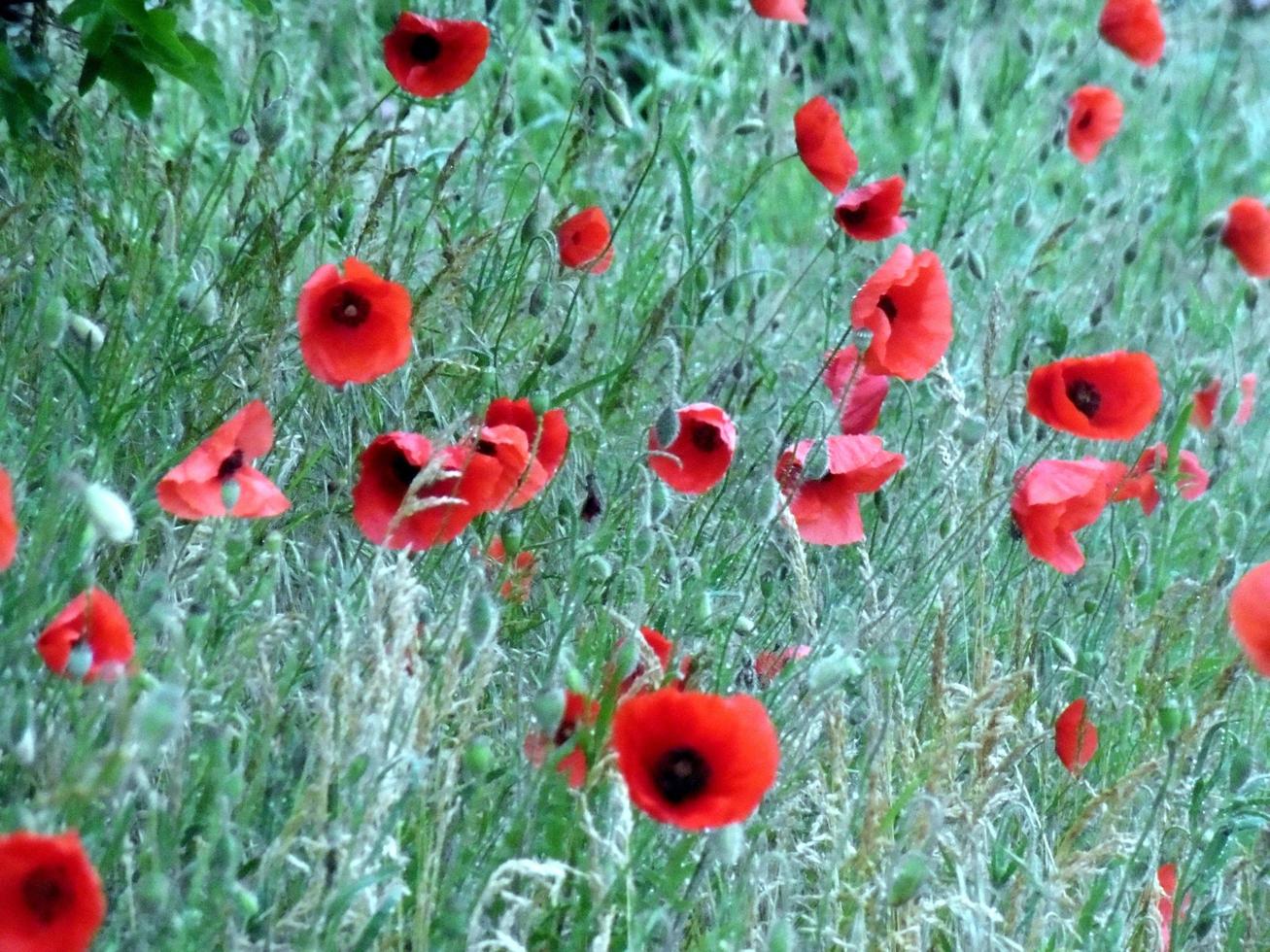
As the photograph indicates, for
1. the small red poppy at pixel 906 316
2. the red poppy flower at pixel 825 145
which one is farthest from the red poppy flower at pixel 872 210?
the small red poppy at pixel 906 316

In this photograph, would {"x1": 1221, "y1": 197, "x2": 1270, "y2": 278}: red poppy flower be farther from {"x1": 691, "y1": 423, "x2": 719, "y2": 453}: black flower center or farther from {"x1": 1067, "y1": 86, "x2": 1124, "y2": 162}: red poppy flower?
→ {"x1": 691, "y1": 423, "x2": 719, "y2": 453}: black flower center

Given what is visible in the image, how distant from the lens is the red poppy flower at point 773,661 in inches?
71.9

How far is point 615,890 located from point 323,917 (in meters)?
0.27

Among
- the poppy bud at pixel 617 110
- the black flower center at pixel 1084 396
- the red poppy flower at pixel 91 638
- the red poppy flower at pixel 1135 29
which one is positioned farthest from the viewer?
the red poppy flower at pixel 1135 29

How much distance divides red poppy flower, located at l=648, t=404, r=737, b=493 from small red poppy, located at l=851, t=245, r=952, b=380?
21 centimetres

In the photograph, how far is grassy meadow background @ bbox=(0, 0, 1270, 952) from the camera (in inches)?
52.8

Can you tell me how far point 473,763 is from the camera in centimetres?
134

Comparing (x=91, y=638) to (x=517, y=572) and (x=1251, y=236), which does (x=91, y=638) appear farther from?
(x=1251, y=236)

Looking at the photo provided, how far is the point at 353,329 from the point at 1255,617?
0.97m

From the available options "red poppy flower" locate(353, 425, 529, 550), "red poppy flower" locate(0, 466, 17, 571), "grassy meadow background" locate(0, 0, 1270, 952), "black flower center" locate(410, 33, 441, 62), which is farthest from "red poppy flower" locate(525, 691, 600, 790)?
"black flower center" locate(410, 33, 441, 62)

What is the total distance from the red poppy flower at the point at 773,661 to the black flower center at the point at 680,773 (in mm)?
497

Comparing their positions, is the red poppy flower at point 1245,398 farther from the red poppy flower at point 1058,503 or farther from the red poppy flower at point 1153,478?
the red poppy flower at point 1058,503

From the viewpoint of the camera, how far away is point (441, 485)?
5.70 ft

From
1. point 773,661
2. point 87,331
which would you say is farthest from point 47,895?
point 773,661
